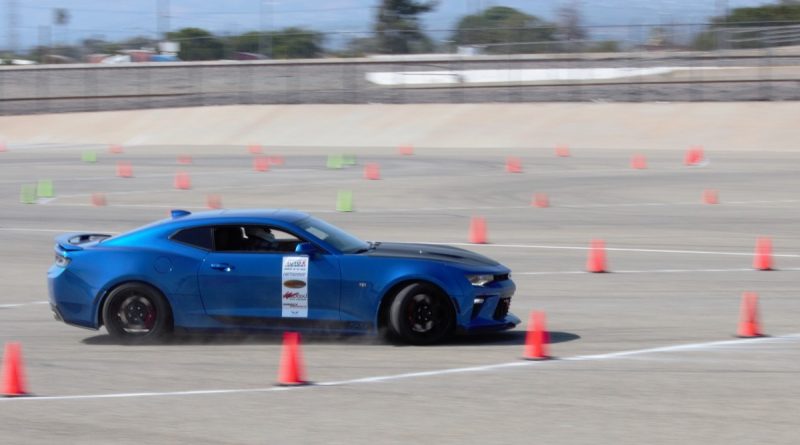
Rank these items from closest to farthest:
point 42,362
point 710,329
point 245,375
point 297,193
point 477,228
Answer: point 245,375 → point 42,362 → point 710,329 → point 477,228 → point 297,193

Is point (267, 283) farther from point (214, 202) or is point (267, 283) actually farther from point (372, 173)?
point (372, 173)

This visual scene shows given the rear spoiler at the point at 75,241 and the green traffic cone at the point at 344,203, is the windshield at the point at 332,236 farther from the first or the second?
the green traffic cone at the point at 344,203

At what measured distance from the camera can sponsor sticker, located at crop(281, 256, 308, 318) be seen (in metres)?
10.1

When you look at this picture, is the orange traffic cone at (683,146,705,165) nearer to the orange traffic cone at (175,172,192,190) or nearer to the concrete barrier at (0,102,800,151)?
the concrete barrier at (0,102,800,151)

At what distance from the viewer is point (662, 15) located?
→ 5175 centimetres

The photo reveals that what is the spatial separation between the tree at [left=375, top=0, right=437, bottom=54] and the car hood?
48916mm

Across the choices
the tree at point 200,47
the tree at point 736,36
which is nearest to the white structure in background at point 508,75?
the tree at point 736,36

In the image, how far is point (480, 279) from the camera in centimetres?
1012

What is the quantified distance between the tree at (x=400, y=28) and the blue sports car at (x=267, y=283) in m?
49.1

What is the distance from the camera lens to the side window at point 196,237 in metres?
10.5

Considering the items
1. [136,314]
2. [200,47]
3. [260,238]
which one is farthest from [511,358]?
[200,47]

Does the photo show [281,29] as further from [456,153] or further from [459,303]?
[459,303]

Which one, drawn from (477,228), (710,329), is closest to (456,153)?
(477,228)

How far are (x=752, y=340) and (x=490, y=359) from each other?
2569 mm
